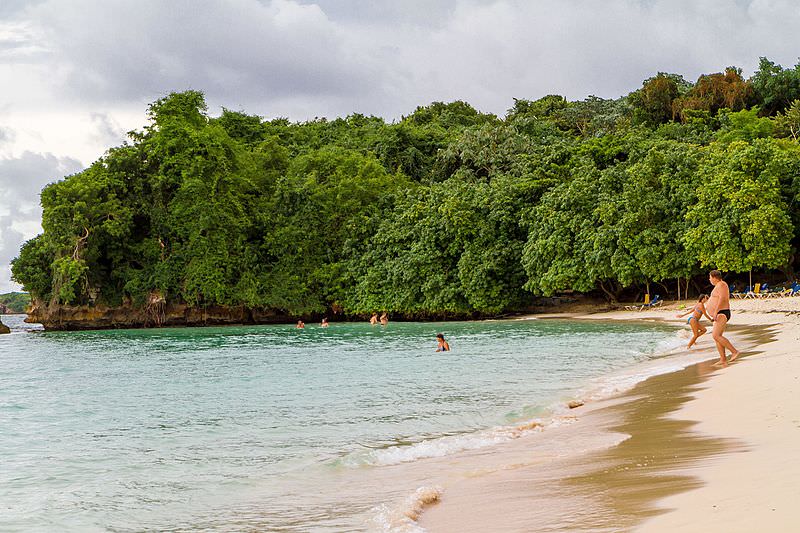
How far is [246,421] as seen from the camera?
37.7ft

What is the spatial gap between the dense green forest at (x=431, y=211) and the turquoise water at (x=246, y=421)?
15.2 metres

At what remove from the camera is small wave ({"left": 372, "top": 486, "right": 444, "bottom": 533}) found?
5312 mm

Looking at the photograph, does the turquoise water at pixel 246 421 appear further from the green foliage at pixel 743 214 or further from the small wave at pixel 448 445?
the green foliage at pixel 743 214

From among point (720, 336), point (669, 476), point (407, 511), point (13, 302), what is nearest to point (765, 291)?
point (720, 336)

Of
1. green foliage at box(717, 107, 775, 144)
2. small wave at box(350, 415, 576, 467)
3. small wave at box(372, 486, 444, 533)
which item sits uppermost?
green foliage at box(717, 107, 775, 144)

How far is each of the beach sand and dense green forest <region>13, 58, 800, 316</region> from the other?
28245mm

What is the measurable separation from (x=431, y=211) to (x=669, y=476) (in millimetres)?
41672

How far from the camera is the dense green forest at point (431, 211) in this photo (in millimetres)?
37406

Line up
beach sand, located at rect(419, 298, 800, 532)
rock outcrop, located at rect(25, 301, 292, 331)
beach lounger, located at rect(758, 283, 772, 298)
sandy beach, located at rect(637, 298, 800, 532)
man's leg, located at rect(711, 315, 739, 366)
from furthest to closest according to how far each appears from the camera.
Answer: rock outcrop, located at rect(25, 301, 292, 331)
beach lounger, located at rect(758, 283, 772, 298)
man's leg, located at rect(711, 315, 739, 366)
beach sand, located at rect(419, 298, 800, 532)
sandy beach, located at rect(637, 298, 800, 532)

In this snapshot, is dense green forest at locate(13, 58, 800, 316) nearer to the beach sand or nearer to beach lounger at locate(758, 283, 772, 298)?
beach lounger at locate(758, 283, 772, 298)

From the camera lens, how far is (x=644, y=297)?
42.1 metres

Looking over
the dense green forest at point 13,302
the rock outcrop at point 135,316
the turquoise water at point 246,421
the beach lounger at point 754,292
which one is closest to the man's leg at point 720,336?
the turquoise water at point 246,421

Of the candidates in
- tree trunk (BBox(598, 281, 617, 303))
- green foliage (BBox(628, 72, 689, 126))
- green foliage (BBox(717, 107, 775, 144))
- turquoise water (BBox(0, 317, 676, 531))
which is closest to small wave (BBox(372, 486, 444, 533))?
turquoise water (BBox(0, 317, 676, 531))

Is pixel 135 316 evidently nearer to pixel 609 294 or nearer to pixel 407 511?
pixel 609 294
